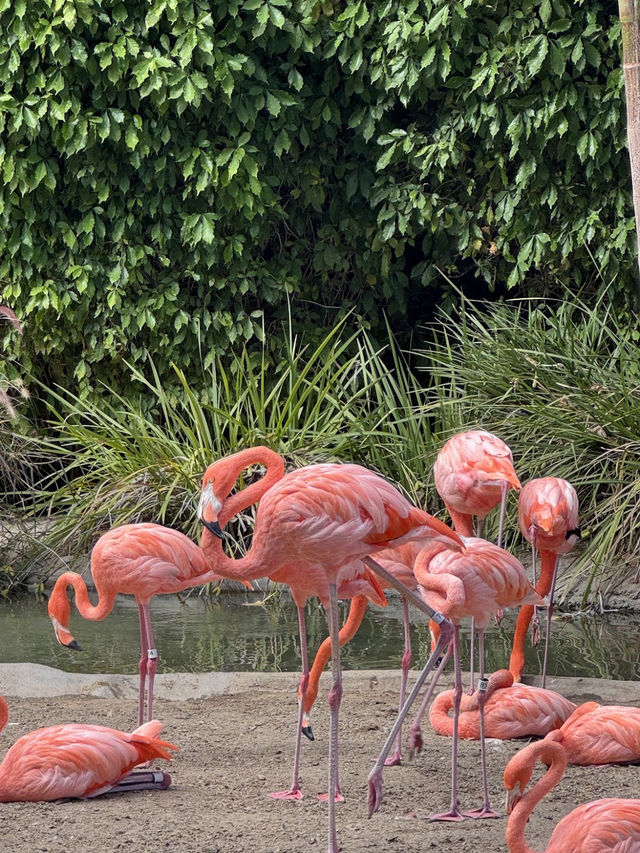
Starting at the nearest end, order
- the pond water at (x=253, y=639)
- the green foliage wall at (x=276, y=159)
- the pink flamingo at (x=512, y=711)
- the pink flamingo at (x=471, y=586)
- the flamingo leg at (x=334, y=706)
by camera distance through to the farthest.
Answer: the flamingo leg at (x=334, y=706)
the pink flamingo at (x=471, y=586)
the pink flamingo at (x=512, y=711)
the pond water at (x=253, y=639)
the green foliage wall at (x=276, y=159)

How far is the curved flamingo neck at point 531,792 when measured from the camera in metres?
2.47

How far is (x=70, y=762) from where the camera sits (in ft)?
10.5

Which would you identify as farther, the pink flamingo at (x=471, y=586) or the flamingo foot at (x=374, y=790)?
the pink flamingo at (x=471, y=586)

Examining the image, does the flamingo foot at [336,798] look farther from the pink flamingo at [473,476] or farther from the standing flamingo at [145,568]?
the pink flamingo at [473,476]

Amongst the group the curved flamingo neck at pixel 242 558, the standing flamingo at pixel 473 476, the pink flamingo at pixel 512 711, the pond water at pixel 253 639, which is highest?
the curved flamingo neck at pixel 242 558

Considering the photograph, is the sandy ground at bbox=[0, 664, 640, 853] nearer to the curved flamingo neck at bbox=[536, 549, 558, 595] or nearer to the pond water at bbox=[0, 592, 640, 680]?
the curved flamingo neck at bbox=[536, 549, 558, 595]

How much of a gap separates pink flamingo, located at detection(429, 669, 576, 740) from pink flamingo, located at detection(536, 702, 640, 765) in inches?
9.2

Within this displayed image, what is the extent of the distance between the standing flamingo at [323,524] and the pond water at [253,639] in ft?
6.67

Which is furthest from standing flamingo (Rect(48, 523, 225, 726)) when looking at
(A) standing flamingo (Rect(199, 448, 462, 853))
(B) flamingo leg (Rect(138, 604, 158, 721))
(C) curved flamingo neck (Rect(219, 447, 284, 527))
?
(A) standing flamingo (Rect(199, 448, 462, 853))

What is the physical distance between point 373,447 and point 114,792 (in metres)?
3.91

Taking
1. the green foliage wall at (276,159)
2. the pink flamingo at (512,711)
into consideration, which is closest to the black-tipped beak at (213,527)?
the pink flamingo at (512,711)

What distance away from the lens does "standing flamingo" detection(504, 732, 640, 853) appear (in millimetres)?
2422

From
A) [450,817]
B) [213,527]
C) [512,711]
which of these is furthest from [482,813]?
[213,527]

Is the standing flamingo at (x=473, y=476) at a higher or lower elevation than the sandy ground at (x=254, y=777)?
higher
